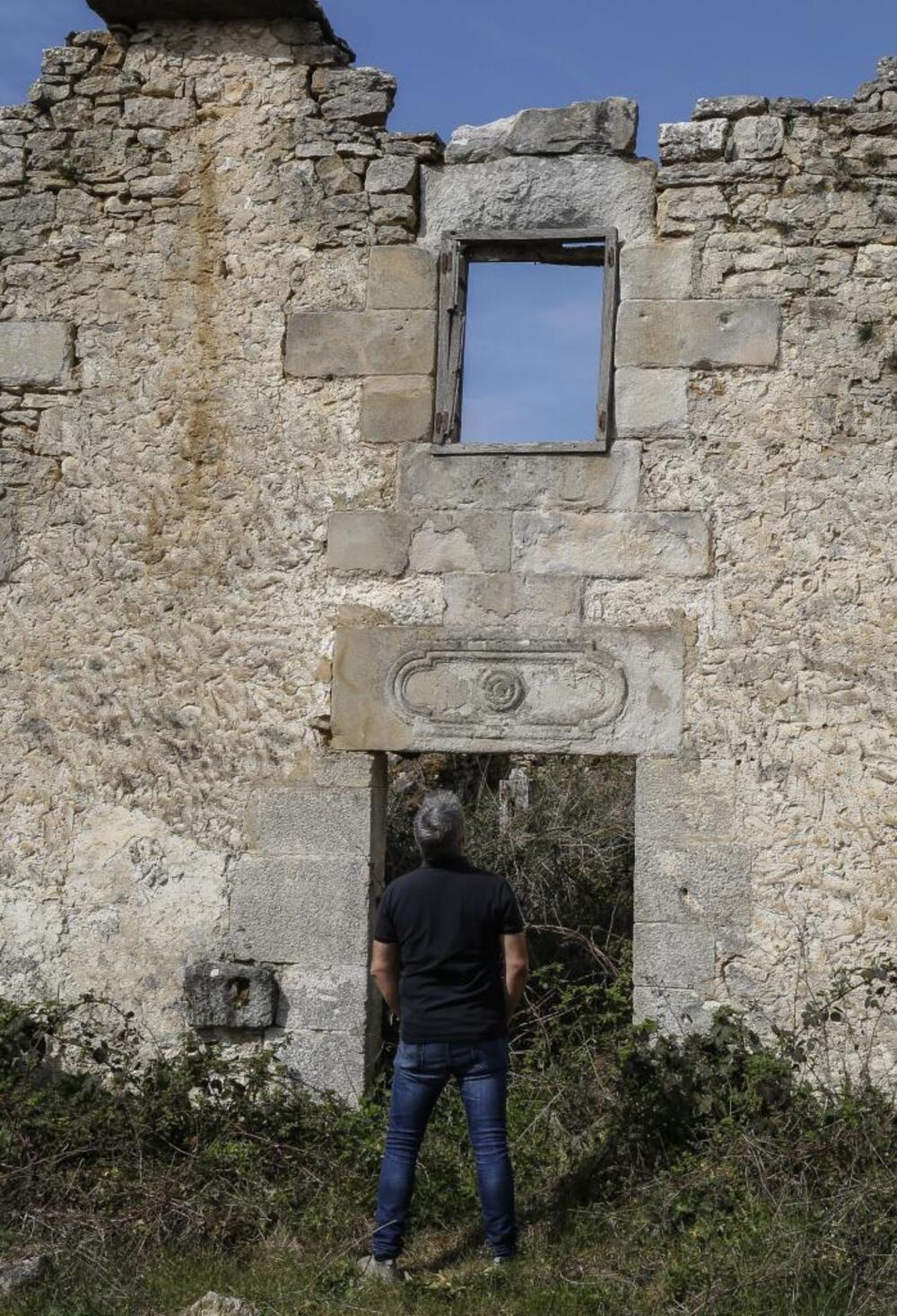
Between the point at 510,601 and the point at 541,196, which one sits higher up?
the point at 541,196

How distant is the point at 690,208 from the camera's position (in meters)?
6.39

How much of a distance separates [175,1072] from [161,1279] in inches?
45.9

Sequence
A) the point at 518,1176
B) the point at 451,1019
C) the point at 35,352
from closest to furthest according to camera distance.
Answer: the point at 451,1019
the point at 518,1176
the point at 35,352

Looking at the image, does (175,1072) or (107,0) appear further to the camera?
(107,0)

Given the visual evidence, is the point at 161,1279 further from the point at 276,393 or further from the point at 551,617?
the point at 276,393

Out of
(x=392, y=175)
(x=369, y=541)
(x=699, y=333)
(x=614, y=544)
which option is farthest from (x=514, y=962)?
(x=392, y=175)

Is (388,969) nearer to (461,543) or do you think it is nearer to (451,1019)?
(451,1019)

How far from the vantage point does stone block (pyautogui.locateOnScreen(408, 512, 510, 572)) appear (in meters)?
6.35

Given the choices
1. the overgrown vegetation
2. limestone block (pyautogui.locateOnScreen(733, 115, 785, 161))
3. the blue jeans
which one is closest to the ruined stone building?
limestone block (pyautogui.locateOnScreen(733, 115, 785, 161))

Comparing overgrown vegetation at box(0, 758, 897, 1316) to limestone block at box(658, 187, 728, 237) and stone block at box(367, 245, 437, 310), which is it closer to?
stone block at box(367, 245, 437, 310)

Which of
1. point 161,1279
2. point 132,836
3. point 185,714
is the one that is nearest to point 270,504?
point 185,714

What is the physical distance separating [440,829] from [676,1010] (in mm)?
1589

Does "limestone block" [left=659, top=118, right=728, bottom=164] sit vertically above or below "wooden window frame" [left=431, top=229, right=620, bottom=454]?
above

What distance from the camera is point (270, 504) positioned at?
6535mm
